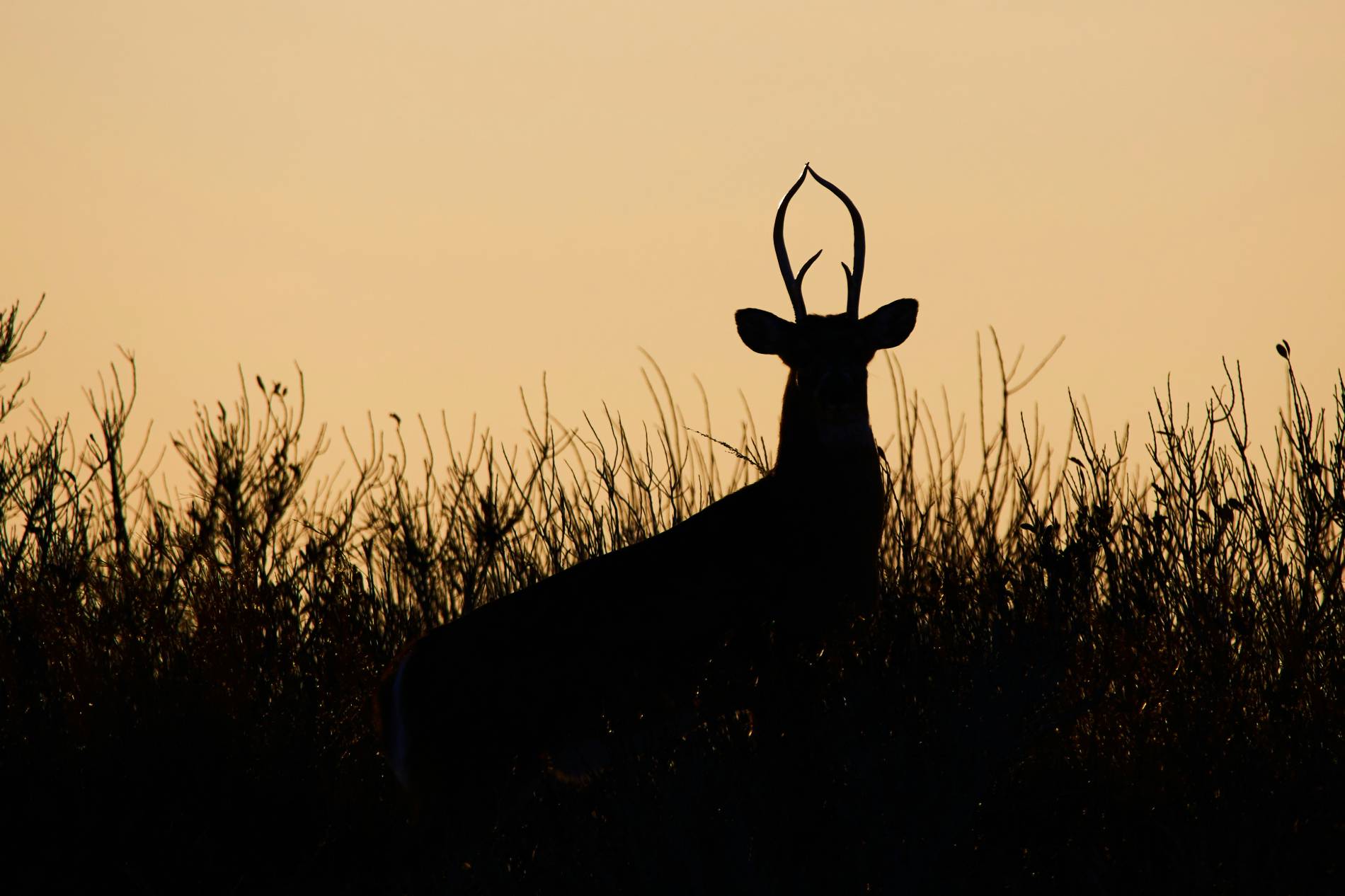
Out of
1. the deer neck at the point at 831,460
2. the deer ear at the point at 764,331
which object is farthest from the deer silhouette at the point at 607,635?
the deer ear at the point at 764,331

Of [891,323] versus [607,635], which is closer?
[607,635]

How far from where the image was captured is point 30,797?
8250mm

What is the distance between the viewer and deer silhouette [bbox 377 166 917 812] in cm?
700

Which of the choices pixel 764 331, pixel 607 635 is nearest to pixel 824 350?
pixel 764 331

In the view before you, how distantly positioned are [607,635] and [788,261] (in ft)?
6.20

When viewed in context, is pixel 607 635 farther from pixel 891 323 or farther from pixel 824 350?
pixel 891 323

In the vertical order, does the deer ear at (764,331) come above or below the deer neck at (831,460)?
above

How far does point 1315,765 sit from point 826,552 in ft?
6.69

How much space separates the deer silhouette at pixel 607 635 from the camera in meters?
7.00

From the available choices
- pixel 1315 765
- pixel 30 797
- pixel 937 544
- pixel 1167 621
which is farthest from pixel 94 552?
pixel 1315 765

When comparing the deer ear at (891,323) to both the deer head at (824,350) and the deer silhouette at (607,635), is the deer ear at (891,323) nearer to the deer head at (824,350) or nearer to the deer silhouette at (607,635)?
the deer head at (824,350)

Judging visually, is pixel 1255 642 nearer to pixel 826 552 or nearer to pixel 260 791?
pixel 826 552

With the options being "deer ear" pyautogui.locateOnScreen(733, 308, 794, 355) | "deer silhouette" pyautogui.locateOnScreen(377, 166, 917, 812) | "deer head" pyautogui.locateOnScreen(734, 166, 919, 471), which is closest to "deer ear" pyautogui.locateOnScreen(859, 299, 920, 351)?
"deer head" pyautogui.locateOnScreen(734, 166, 919, 471)

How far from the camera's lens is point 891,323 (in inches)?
313
